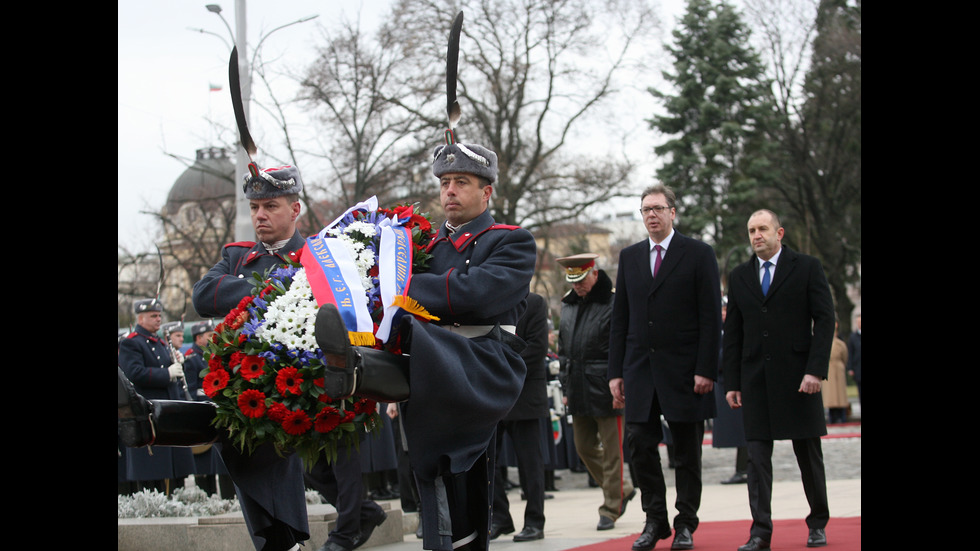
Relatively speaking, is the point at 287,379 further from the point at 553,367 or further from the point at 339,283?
the point at 553,367

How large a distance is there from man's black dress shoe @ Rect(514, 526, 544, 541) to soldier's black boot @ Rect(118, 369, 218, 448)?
344 cm

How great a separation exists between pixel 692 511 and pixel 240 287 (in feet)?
11.2

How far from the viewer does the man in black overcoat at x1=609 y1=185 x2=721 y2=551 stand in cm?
727

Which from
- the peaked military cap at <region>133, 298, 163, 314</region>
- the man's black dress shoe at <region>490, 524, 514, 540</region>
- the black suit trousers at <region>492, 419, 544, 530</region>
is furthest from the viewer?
the peaked military cap at <region>133, 298, 163, 314</region>

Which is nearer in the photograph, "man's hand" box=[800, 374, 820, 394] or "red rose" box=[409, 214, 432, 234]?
"red rose" box=[409, 214, 432, 234]

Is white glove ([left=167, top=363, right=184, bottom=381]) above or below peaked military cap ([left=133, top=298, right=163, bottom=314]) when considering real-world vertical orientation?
below

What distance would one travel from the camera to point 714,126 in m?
36.0

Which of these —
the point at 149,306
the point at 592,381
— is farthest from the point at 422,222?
the point at 149,306

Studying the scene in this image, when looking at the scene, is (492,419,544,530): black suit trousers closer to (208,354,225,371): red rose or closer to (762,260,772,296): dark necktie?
(762,260,772,296): dark necktie

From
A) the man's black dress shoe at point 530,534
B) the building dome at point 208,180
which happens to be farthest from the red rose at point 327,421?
the building dome at point 208,180

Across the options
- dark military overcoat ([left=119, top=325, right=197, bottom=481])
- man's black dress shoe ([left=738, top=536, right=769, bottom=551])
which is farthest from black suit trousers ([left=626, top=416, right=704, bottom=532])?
dark military overcoat ([left=119, top=325, right=197, bottom=481])

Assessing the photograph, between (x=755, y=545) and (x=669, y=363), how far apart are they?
130 cm

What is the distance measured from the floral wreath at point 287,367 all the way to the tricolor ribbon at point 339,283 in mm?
67
